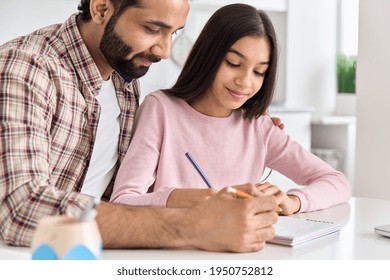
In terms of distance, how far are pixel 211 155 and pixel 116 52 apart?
41 cm

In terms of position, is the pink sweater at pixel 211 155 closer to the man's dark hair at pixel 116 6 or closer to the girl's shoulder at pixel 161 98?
the girl's shoulder at pixel 161 98

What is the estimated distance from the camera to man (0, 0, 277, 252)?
118cm

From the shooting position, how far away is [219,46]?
5.80ft

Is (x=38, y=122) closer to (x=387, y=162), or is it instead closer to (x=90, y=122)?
(x=90, y=122)

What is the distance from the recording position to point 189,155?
5.51ft

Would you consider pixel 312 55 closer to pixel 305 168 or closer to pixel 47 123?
pixel 305 168

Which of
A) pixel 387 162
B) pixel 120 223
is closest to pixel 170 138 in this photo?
pixel 120 223

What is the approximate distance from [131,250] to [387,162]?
1.39m

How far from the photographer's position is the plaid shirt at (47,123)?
47.1 inches

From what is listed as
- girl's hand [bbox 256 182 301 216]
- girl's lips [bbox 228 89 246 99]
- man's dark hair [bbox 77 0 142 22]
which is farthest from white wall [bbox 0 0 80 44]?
girl's hand [bbox 256 182 301 216]

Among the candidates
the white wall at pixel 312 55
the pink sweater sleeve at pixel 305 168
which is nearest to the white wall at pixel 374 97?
the pink sweater sleeve at pixel 305 168

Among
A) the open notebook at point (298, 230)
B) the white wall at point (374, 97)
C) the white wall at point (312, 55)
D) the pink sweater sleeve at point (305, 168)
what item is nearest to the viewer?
the open notebook at point (298, 230)

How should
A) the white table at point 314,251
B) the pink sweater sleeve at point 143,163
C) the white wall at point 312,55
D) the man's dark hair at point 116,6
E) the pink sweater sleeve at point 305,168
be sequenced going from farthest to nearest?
the white wall at point 312,55 < the pink sweater sleeve at point 305,168 < the man's dark hair at point 116,6 < the pink sweater sleeve at point 143,163 < the white table at point 314,251

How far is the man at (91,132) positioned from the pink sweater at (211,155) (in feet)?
0.26
